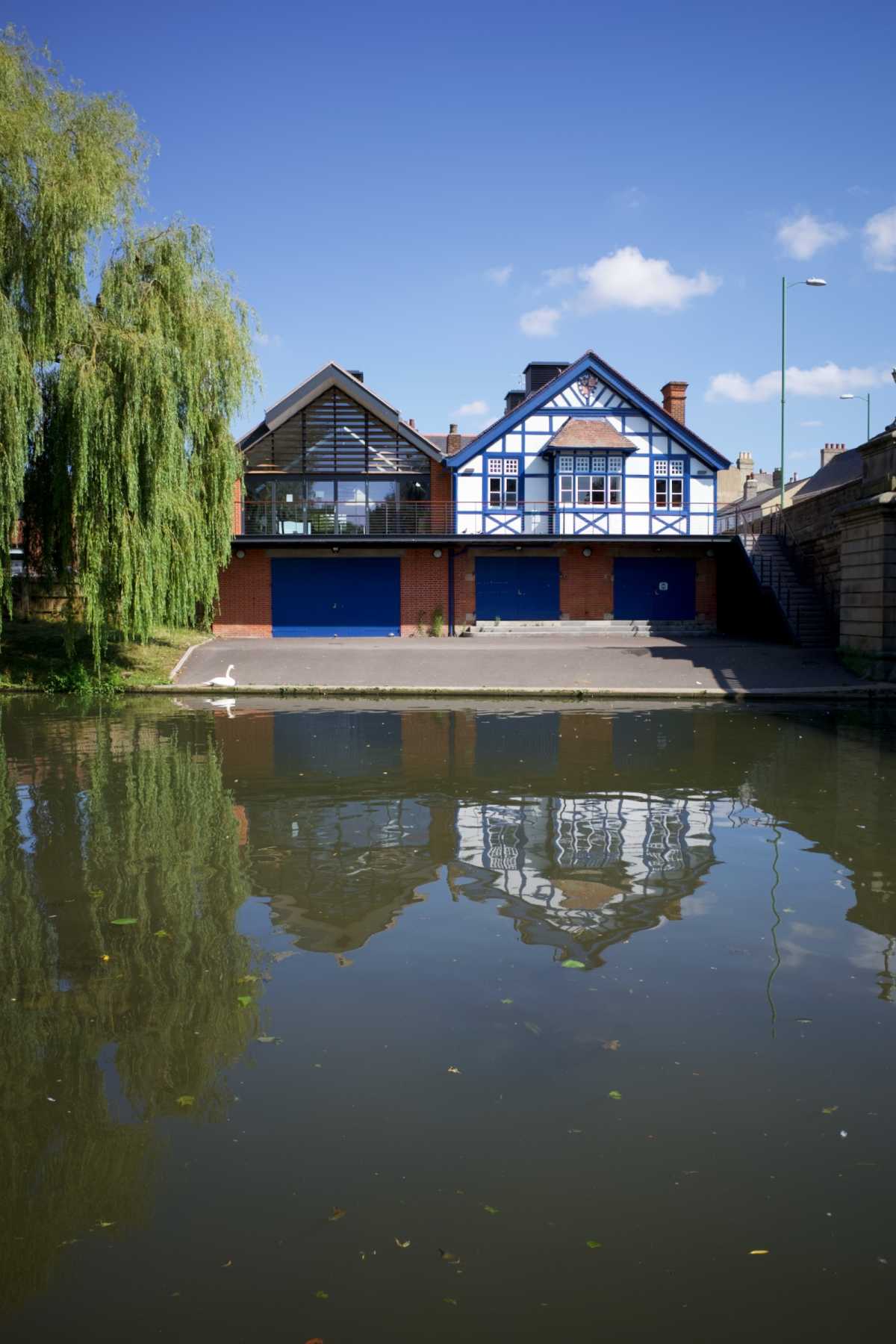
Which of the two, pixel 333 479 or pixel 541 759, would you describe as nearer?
pixel 541 759

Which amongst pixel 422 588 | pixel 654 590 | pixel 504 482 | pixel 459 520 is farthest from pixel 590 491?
pixel 422 588

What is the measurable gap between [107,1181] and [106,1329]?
76 cm

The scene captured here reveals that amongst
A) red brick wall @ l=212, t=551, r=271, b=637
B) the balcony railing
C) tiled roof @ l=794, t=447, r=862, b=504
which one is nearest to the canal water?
red brick wall @ l=212, t=551, r=271, b=637

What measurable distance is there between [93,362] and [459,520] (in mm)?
14421

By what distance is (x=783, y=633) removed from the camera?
2744 cm

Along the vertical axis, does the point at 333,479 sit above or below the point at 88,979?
above

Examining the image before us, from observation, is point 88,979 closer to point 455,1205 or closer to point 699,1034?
point 455,1205

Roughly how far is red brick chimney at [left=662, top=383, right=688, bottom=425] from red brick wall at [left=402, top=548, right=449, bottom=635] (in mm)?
9970

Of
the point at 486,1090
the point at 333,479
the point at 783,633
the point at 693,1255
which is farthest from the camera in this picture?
the point at 333,479

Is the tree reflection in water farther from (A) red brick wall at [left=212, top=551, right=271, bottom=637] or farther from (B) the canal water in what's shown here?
(A) red brick wall at [left=212, top=551, right=271, bottom=637]

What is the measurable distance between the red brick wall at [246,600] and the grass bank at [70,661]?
5075 millimetres

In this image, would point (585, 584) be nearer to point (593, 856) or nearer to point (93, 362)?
point (93, 362)

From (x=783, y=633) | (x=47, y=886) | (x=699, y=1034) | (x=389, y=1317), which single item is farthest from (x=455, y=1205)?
(x=783, y=633)

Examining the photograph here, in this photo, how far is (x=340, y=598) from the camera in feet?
104
